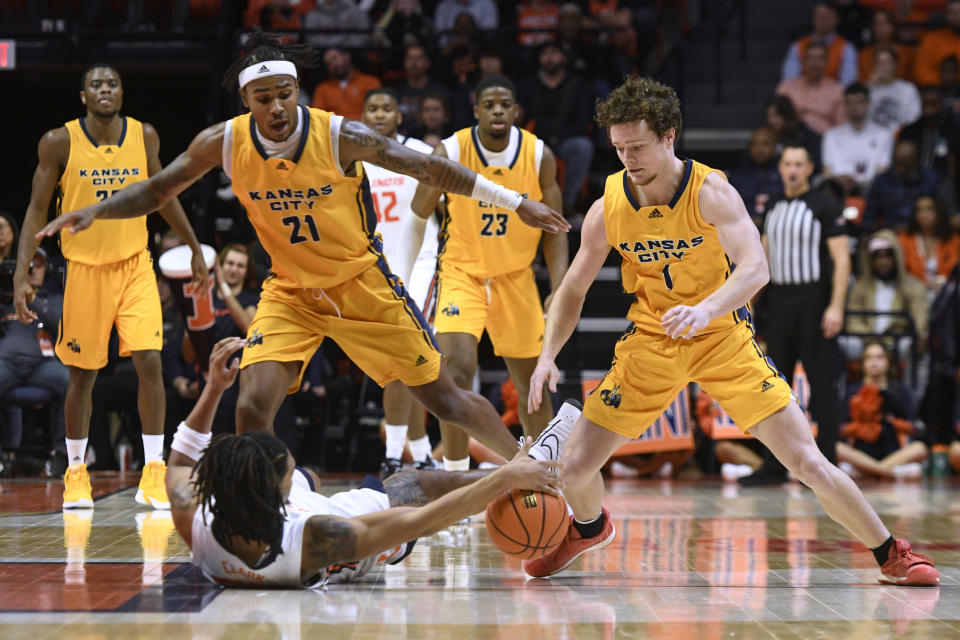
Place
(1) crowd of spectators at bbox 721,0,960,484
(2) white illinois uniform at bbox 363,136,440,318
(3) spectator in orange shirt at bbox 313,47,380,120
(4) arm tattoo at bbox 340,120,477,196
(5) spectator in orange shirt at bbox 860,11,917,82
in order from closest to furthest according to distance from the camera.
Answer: (4) arm tattoo at bbox 340,120,477,196, (2) white illinois uniform at bbox 363,136,440,318, (1) crowd of spectators at bbox 721,0,960,484, (3) spectator in orange shirt at bbox 313,47,380,120, (5) spectator in orange shirt at bbox 860,11,917,82

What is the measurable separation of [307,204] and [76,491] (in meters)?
2.78

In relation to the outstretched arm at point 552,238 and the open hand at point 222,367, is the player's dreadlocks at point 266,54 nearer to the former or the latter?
the open hand at point 222,367

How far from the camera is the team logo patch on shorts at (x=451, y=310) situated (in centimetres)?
637

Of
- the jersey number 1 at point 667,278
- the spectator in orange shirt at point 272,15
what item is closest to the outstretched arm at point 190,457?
the jersey number 1 at point 667,278

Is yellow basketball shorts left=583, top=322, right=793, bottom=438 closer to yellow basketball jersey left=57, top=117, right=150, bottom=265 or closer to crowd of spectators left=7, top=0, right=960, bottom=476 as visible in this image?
yellow basketball jersey left=57, top=117, right=150, bottom=265

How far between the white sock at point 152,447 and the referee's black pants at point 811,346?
14.2 ft

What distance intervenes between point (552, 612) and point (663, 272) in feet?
4.50

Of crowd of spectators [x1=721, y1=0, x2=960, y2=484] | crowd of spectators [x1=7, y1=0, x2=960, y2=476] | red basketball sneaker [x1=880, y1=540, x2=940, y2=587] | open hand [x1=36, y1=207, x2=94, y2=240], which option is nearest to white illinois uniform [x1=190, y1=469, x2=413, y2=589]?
open hand [x1=36, y1=207, x2=94, y2=240]

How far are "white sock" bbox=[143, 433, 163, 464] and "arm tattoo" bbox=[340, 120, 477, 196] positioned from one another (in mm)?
2898

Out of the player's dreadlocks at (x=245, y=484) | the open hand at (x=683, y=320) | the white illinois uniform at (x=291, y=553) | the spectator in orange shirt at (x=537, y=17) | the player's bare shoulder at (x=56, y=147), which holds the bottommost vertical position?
the white illinois uniform at (x=291, y=553)

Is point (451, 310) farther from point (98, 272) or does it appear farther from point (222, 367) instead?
point (222, 367)

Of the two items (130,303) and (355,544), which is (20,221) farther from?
(355,544)

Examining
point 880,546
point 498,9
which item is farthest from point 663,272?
point 498,9

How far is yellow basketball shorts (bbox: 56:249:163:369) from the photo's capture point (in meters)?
6.70
